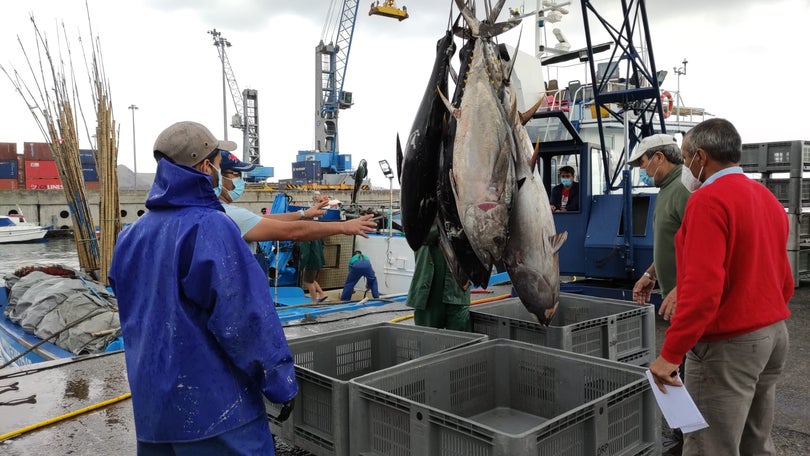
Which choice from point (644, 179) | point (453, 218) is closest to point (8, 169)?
point (644, 179)

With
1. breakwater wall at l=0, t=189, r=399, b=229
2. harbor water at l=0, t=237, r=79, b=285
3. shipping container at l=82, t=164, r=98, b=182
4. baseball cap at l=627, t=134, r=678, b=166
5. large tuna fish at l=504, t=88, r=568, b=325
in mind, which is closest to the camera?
large tuna fish at l=504, t=88, r=568, b=325

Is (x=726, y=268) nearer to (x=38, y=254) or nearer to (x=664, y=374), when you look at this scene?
(x=664, y=374)

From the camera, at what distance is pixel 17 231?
28531 millimetres

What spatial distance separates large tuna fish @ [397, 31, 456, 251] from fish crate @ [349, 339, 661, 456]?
0.74 meters

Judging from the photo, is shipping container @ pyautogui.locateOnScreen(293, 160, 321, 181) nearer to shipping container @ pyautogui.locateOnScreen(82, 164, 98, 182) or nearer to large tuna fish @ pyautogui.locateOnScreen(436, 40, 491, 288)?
shipping container @ pyautogui.locateOnScreen(82, 164, 98, 182)

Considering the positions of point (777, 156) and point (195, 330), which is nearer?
point (195, 330)

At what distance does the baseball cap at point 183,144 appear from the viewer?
1.88 m

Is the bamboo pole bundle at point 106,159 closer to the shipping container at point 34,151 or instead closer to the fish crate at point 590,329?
the fish crate at point 590,329

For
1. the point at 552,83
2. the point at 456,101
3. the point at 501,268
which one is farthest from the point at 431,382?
the point at 552,83

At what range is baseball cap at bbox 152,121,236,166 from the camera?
188 cm

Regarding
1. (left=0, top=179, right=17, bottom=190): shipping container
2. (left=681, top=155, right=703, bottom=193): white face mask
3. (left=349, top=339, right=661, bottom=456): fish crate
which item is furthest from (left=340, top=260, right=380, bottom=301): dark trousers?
(left=0, top=179, right=17, bottom=190): shipping container

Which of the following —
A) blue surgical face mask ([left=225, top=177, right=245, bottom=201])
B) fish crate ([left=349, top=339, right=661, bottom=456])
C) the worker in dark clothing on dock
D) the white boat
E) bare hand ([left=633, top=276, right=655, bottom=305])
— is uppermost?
blue surgical face mask ([left=225, top=177, right=245, bottom=201])

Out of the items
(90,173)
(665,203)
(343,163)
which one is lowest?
(665,203)

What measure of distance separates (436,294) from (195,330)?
2308mm
